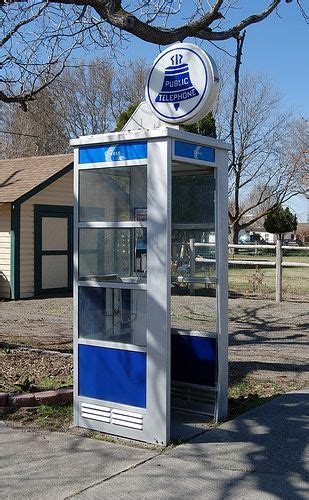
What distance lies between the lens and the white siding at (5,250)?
56.0 feet

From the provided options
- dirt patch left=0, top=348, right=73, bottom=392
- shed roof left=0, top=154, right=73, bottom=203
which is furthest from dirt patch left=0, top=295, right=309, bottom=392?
shed roof left=0, top=154, right=73, bottom=203

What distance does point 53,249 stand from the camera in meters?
17.9

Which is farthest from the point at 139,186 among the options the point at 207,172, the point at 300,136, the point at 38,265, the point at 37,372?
the point at 300,136

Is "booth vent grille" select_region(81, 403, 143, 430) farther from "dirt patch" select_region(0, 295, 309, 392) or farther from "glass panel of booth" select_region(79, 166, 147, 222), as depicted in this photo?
"glass panel of booth" select_region(79, 166, 147, 222)

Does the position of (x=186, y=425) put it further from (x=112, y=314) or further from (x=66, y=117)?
(x=66, y=117)

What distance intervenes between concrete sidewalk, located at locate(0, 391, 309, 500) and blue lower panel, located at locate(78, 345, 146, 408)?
1.41ft

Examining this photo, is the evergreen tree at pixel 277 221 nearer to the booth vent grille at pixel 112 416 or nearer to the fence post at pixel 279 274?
the fence post at pixel 279 274

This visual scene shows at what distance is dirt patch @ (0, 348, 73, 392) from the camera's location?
734 cm

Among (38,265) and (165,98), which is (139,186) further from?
(38,265)

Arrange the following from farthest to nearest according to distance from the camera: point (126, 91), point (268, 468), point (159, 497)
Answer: point (126, 91) → point (268, 468) → point (159, 497)

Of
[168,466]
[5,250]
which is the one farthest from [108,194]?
[5,250]

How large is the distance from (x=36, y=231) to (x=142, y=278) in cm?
1165

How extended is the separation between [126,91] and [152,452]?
32.8m

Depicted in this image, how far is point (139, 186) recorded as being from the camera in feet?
19.5
